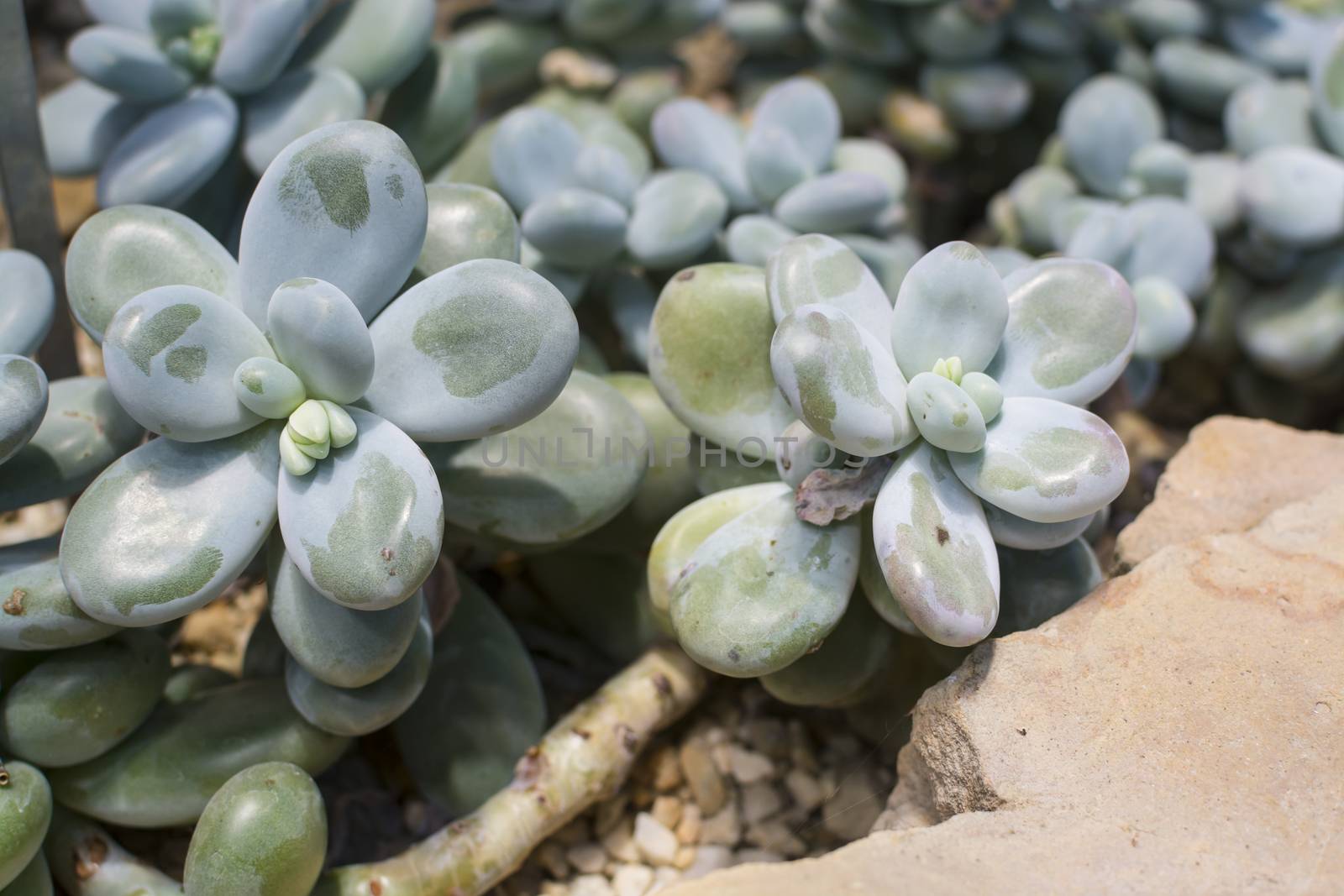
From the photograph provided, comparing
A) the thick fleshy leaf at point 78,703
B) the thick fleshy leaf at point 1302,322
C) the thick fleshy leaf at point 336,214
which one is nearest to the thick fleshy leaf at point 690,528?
the thick fleshy leaf at point 336,214

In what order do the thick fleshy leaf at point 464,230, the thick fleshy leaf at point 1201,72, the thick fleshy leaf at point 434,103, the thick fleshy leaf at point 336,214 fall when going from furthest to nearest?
the thick fleshy leaf at point 1201,72 < the thick fleshy leaf at point 434,103 < the thick fleshy leaf at point 464,230 < the thick fleshy leaf at point 336,214

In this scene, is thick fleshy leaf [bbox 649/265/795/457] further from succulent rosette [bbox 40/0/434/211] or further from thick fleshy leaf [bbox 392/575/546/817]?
succulent rosette [bbox 40/0/434/211]

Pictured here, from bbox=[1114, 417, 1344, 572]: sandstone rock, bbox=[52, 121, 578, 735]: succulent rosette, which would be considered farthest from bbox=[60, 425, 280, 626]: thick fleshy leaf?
bbox=[1114, 417, 1344, 572]: sandstone rock

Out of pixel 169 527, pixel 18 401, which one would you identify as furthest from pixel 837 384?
pixel 18 401

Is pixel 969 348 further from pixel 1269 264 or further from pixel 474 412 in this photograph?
pixel 1269 264

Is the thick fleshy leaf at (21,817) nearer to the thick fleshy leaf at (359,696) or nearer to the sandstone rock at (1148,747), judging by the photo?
the thick fleshy leaf at (359,696)

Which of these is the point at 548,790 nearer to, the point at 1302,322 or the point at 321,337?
the point at 321,337
